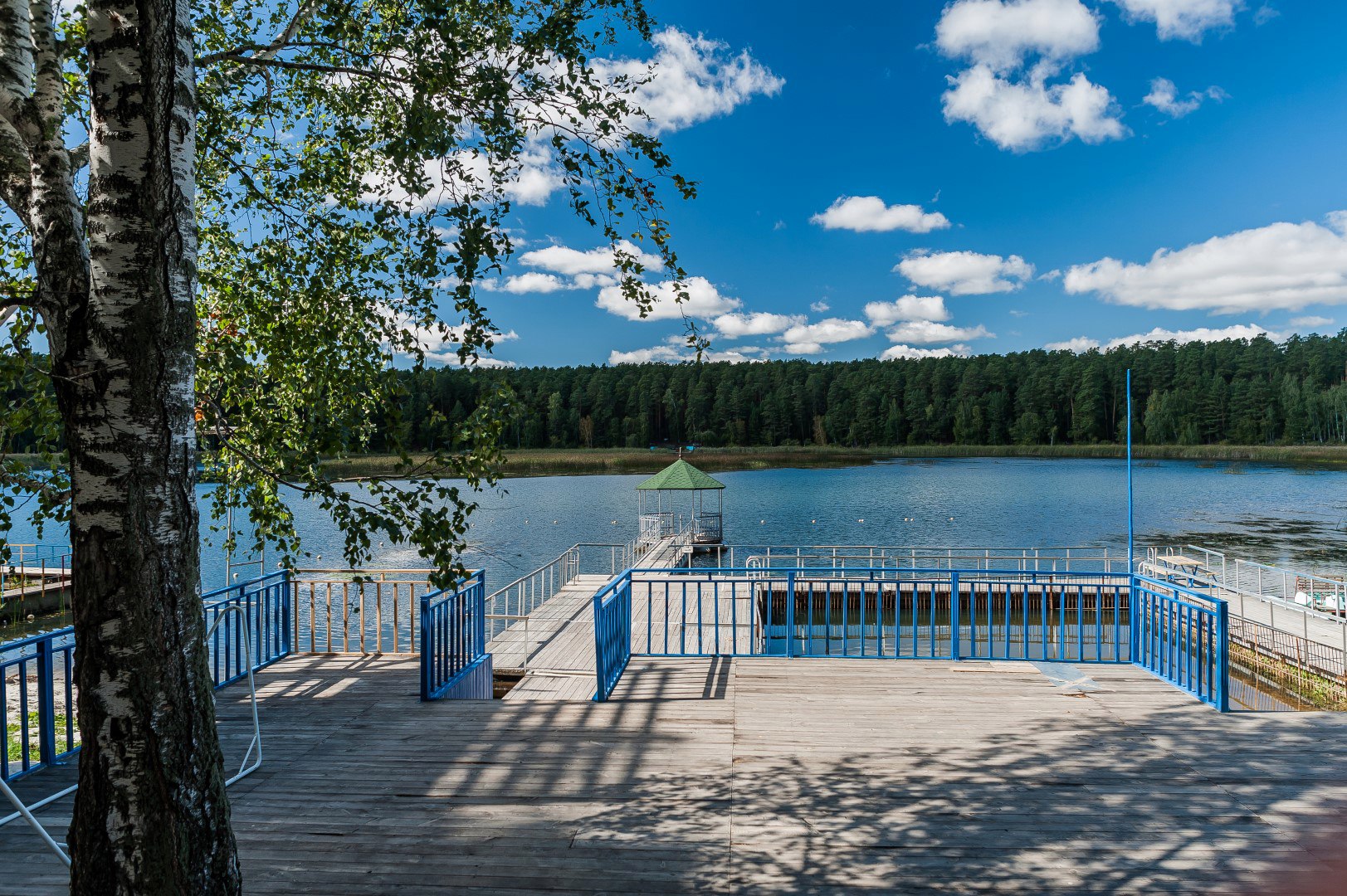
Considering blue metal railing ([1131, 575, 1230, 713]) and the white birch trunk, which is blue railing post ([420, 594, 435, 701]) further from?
blue metal railing ([1131, 575, 1230, 713])

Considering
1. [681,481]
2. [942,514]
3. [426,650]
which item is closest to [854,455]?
[942,514]

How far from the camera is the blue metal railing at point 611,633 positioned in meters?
6.05

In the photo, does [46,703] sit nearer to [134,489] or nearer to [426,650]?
[426,650]

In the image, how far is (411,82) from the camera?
4.01m

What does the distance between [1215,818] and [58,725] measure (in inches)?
377

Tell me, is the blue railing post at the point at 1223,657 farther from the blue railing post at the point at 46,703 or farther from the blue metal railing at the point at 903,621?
the blue railing post at the point at 46,703

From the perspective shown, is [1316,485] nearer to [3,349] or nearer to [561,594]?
[561,594]

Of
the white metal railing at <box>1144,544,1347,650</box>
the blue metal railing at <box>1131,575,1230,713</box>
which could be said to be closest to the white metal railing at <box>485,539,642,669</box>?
the blue metal railing at <box>1131,575,1230,713</box>

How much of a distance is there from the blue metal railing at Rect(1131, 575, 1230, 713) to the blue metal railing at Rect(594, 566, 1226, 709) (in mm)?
14

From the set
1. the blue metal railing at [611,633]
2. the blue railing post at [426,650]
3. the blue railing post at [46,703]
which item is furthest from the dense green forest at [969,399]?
the blue railing post at [46,703]

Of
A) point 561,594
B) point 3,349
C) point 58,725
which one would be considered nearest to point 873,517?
point 561,594

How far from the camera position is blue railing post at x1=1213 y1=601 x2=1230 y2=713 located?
5.42 m

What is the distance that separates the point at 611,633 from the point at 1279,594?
2074 centimetres

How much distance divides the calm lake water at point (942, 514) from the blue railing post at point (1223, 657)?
44.2ft
